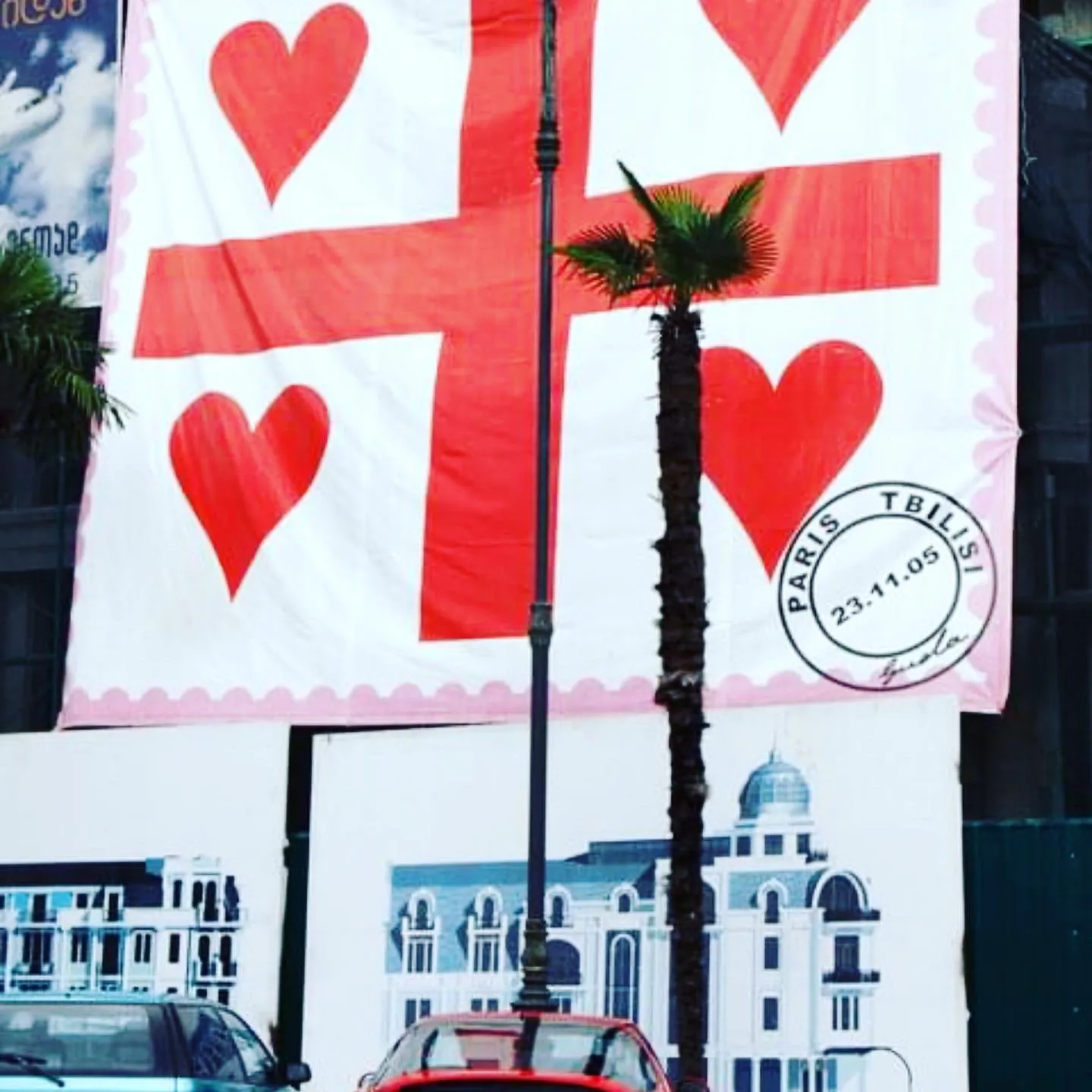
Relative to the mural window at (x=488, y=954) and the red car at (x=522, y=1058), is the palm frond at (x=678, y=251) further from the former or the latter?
the red car at (x=522, y=1058)

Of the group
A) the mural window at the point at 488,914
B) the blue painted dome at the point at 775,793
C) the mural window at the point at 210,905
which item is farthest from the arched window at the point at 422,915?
the blue painted dome at the point at 775,793

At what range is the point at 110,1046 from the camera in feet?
56.2

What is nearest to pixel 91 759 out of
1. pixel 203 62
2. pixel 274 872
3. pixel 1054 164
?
pixel 274 872

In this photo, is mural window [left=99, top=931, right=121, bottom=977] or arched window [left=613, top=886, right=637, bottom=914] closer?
arched window [left=613, top=886, right=637, bottom=914]

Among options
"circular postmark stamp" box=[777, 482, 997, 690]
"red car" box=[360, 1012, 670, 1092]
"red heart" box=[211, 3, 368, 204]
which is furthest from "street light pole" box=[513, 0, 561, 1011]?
"red heart" box=[211, 3, 368, 204]

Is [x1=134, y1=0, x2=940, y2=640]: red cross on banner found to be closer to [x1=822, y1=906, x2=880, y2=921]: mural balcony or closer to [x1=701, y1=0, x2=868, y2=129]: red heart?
[x1=701, y1=0, x2=868, y2=129]: red heart

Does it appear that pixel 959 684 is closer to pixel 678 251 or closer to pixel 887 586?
pixel 887 586

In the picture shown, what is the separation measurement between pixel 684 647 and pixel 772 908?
12.9 feet

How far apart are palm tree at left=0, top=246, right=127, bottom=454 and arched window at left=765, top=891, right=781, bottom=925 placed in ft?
28.3

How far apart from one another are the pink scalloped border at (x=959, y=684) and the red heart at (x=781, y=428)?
123 cm

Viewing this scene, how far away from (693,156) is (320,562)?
564 centimetres

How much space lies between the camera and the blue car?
16.9 metres
